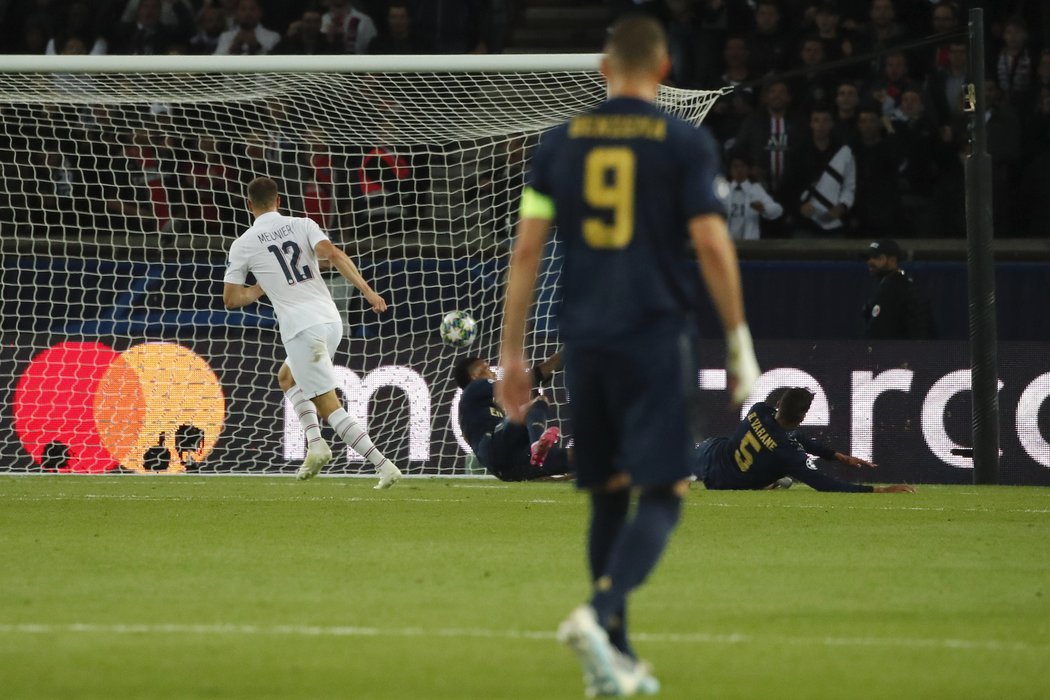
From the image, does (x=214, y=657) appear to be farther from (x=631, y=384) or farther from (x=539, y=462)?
(x=539, y=462)

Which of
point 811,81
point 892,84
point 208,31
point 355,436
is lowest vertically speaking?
point 355,436

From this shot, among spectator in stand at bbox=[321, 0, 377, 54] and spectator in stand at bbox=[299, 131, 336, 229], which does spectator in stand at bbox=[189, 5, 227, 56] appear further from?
spectator in stand at bbox=[299, 131, 336, 229]

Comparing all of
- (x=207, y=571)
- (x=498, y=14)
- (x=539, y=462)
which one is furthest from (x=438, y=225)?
(x=207, y=571)

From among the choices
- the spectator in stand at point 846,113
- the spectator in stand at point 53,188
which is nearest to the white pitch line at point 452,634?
the spectator in stand at point 53,188

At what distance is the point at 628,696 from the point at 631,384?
0.82 metres

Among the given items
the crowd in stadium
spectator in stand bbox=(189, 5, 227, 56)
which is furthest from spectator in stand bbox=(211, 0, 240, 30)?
spectator in stand bbox=(189, 5, 227, 56)

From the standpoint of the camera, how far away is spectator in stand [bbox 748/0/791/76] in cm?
1634

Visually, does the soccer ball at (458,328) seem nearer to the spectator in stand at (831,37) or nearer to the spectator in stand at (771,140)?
the spectator in stand at (771,140)

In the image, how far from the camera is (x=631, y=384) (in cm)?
460

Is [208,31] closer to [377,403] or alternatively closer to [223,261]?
[223,261]

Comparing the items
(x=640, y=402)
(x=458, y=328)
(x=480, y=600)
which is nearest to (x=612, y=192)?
(x=640, y=402)

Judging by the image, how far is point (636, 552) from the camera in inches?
178

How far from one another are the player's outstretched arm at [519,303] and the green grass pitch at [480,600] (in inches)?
31.4

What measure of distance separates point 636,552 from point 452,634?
1162mm
